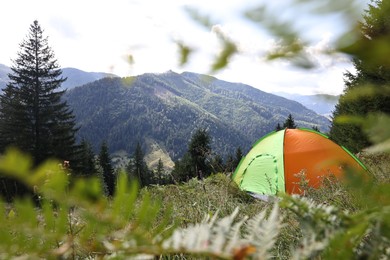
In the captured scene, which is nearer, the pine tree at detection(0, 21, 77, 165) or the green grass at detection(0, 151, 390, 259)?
the green grass at detection(0, 151, 390, 259)

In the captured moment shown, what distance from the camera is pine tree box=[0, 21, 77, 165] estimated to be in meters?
23.6

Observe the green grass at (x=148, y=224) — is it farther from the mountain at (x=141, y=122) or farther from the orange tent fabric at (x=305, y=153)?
the mountain at (x=141, y=122)

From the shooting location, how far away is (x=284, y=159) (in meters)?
6.23

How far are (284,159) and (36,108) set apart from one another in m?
23.7

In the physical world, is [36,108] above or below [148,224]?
above

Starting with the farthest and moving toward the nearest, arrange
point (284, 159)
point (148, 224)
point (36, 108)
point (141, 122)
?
point (141, 122) < point (36, 108) < point (284, 159) < point (148, 224)

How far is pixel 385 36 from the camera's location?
42 cm

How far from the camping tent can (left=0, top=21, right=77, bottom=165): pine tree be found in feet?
64.4

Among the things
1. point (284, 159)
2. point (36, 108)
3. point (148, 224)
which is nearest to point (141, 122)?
point (36, 108)

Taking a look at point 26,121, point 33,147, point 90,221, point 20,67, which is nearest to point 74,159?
point 33,147

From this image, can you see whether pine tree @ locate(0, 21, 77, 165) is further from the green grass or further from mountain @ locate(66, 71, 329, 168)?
mountain @ locate(66, 71, 329, 168)

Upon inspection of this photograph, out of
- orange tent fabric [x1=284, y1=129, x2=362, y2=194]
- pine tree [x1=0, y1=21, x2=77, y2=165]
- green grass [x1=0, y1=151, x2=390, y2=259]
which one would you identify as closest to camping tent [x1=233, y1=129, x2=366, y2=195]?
orange tent fabric [x1=284, y1=129, x2=362, y2=194]

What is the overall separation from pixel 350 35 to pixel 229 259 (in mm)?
326

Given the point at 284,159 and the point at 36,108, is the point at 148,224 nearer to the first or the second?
the point at 284,159
